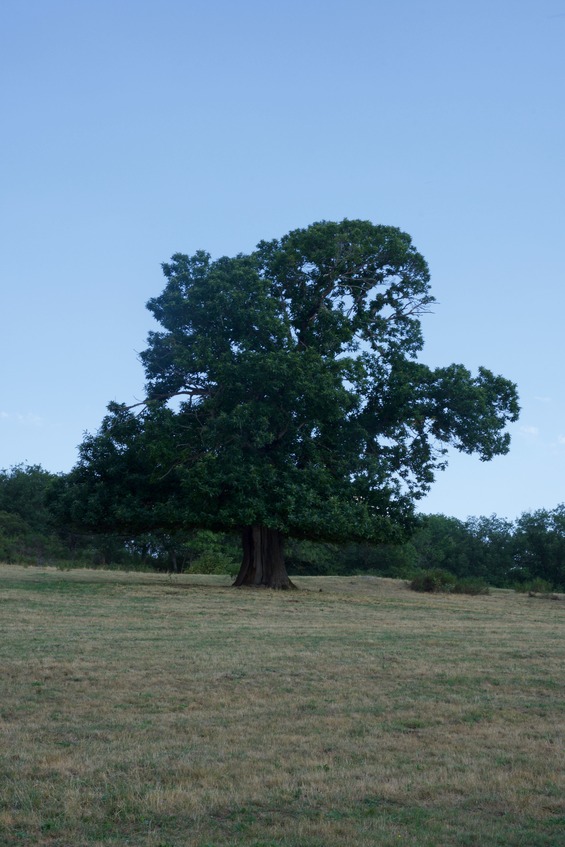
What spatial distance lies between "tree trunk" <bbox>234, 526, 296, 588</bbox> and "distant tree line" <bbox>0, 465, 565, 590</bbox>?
103 ft

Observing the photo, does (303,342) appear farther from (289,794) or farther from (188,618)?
(289,794)

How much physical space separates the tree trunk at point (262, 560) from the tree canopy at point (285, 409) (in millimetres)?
60

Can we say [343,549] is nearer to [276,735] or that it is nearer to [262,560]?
[262,560]

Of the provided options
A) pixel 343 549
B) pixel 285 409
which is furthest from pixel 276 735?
pixel 343 549

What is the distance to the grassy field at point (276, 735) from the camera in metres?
6.93

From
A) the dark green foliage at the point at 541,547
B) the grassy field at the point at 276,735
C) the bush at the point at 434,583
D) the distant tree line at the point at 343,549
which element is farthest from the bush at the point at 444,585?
the dark green foliage at the point at 541,547

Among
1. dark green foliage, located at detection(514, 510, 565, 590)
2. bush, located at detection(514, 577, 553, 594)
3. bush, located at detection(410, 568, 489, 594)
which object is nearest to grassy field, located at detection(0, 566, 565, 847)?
bush, located at detection(410, 568, 489, 594)

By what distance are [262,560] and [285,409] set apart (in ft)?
20.1

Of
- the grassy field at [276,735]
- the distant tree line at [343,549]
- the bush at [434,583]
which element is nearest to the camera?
the grassy field at [276,735]

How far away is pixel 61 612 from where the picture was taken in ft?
69.6

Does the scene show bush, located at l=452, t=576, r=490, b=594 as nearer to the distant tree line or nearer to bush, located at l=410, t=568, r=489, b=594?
bush, located at l=410, t=568, r=489, b=594

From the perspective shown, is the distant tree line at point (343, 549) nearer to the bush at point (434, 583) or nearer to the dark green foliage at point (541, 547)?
the dark green foliage at point (541, 547)

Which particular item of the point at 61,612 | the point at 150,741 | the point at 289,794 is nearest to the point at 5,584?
the point at 61,612

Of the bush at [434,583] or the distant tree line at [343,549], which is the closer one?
the bush at [434,583]
